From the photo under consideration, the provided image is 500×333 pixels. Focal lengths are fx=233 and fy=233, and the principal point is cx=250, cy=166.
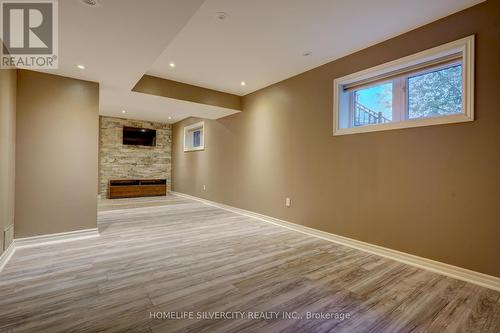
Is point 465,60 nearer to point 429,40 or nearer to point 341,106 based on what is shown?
point 429,40

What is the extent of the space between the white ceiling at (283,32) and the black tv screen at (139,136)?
439cm

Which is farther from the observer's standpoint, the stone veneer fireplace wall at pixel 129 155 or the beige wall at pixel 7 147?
the stone veneer fireplace wall at pixel 129 155

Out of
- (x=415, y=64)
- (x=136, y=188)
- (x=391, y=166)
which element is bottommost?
(x=136, y=188)

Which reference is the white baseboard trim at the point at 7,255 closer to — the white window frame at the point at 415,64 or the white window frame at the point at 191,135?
the white window frame at the point at 415,64

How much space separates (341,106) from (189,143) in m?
5.35

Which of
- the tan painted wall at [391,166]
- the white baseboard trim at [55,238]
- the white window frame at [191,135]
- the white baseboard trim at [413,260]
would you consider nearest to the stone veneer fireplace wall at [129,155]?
the white window frame at [191,135]

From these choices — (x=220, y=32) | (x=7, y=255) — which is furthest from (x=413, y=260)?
(x=7, y=255)

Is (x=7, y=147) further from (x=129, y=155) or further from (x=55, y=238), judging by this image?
(x=129, y=155)

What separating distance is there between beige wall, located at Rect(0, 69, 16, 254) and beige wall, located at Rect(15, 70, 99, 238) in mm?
136

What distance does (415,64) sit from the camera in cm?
258

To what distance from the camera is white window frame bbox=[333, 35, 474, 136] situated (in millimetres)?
2164

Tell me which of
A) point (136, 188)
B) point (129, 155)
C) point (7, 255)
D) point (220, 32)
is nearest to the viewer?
point (7, 255)

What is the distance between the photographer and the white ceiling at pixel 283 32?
2195 millimetres

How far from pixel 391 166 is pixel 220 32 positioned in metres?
2.50
